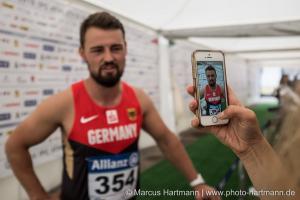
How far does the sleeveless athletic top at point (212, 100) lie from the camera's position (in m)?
0.75

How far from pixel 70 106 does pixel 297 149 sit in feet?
3.87

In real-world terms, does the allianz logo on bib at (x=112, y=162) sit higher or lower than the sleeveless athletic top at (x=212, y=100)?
lower

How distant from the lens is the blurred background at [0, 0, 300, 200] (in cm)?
213

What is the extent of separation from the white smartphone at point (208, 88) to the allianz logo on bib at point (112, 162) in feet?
2.57

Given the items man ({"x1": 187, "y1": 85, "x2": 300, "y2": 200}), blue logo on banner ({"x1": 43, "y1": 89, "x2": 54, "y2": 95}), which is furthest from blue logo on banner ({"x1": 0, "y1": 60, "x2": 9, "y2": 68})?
man ({"x1": 187, "y1": 85, "x2": 300, "y2": 200})

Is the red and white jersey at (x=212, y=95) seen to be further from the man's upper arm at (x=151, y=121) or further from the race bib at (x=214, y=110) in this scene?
the man's upper arm at (x=151, y=121)

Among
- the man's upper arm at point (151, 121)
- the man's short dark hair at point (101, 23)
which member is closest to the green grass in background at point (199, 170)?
the man's upper arm at point (151, 121)

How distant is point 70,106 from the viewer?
1.46m

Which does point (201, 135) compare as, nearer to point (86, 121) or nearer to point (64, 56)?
point (64, 56)

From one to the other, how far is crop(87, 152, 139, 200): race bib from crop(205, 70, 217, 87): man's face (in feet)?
2.66

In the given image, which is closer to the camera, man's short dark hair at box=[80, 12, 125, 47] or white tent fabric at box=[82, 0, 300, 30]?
man's short dark hair at box=[80, 12, 125, 47]

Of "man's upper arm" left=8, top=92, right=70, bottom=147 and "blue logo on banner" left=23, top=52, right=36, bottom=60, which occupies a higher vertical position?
"blue logo on banner" left=23, top=52, right=36, bottom=60

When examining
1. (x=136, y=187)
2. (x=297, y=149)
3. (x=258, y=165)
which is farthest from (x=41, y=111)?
(x=297, y=149)

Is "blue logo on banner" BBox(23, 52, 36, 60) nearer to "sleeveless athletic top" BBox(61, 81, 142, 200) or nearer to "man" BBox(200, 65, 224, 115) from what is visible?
"sleeveless athletic top" BBox(61, 81, 142, 200)
